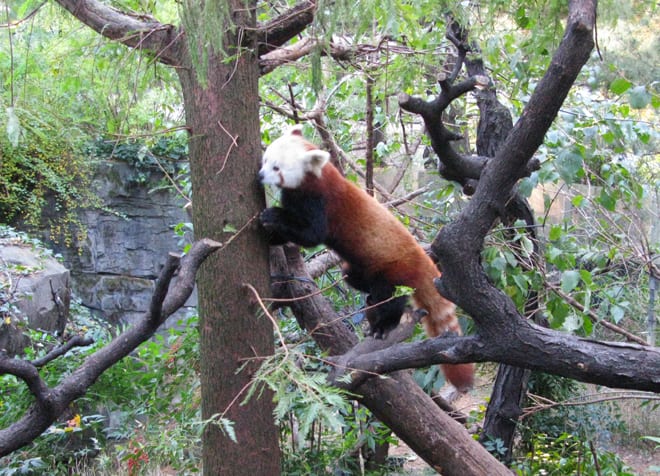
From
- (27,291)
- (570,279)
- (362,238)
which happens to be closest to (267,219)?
(362,238)

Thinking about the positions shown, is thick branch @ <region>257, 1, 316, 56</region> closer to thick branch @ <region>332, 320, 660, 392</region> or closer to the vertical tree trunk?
the vertical tree trunk

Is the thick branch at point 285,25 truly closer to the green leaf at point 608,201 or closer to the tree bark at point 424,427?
the tree bark at point 424,427

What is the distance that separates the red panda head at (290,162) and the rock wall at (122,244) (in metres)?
5.63

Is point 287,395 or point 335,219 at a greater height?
point 335,219

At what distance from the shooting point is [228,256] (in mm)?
2408

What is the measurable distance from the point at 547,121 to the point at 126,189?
7359 mm

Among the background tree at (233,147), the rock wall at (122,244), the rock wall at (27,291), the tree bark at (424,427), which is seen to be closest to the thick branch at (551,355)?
the background tree at (233,147)

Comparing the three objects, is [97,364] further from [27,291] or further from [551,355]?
[27,291]

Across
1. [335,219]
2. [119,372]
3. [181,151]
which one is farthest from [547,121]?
[181,151]

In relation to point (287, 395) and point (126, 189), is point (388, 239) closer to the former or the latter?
point (287, 395)

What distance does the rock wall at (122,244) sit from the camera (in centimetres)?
814

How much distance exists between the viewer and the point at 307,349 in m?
3.83

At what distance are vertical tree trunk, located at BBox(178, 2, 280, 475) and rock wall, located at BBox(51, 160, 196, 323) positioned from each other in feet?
19.4

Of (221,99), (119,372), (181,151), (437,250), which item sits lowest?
(119,372)
